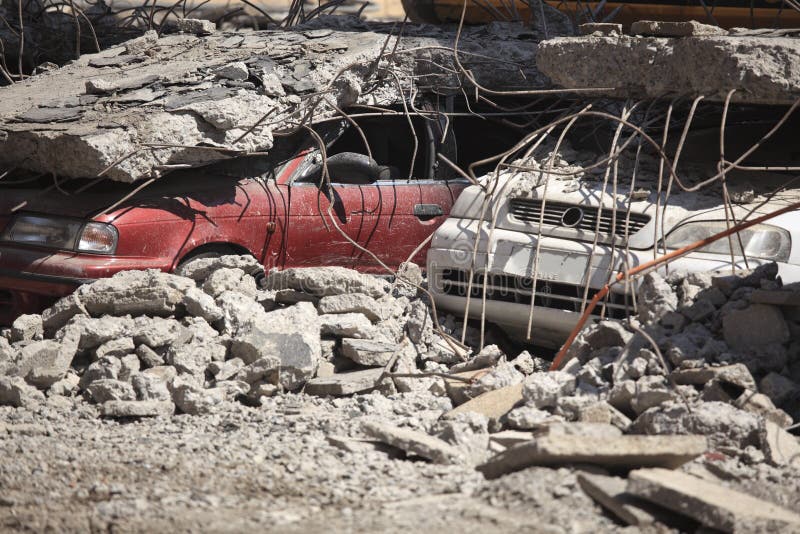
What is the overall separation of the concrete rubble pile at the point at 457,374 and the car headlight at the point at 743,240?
265 millimetres

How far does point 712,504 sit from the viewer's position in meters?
3.49

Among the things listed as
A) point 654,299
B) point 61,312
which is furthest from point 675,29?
point 61,312

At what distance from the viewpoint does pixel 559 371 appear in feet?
17.0

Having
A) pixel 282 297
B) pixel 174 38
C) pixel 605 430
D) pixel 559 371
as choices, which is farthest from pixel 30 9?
pixel 605 430

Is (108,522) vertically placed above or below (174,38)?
below

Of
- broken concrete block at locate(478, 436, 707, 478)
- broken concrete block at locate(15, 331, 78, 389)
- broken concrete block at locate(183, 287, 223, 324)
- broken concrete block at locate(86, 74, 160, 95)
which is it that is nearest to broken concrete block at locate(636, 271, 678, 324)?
broken concrete block at locate(478, 436, 707, 478)

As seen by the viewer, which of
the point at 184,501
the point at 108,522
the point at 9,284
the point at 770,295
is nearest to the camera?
the point at 108,522

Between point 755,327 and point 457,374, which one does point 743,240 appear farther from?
point 457,374

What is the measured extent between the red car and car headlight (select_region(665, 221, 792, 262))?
83.0 inches

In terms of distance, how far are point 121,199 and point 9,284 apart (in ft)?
2.82

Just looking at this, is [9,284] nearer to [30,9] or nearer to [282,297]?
[282,297]

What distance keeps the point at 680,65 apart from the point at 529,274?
1.65 m

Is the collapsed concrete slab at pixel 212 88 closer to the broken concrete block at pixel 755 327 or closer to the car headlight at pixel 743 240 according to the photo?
the car headlight at pixel 743 240

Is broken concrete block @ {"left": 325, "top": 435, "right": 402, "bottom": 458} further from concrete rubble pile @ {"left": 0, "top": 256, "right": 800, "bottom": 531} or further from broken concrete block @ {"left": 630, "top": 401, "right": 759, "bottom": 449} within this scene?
broken concrete block @ {"left": 630, "top": 401, "right": 759, "bottom": 449}
